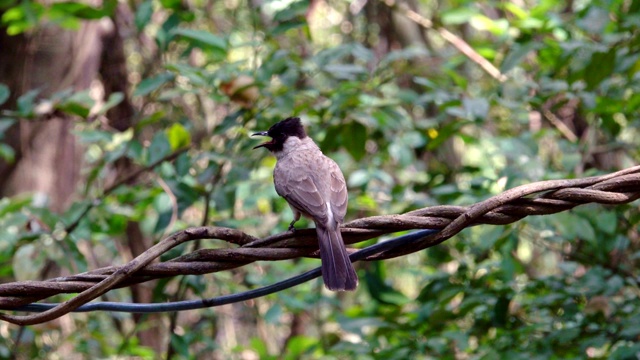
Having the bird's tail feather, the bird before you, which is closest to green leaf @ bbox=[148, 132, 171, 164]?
the bird

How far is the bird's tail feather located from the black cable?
0.45 feet

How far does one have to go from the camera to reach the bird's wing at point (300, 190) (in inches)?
119

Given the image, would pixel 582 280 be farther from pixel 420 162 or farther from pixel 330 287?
pixel 420 162

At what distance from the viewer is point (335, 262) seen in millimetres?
2432

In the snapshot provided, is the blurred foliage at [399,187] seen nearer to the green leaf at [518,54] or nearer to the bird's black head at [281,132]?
the green leaf at [518,54]

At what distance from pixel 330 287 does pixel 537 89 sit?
91.5 inches

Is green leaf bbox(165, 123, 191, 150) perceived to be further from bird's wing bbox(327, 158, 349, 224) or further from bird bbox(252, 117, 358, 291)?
bird's wing bbox(327, 158, 349, 224)

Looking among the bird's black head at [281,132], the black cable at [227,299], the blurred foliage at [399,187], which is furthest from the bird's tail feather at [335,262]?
the bird's black head at [281,132]

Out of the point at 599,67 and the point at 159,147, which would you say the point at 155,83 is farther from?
the point at 599,67

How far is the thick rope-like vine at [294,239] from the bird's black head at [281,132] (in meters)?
1.58

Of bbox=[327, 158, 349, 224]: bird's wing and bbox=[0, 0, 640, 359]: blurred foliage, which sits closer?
bbox=[327, 158, 349, 224]: bird's wing

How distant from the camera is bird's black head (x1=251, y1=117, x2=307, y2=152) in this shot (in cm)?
394

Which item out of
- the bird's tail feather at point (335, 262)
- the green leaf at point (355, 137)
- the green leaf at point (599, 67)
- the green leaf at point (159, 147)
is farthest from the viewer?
the green leaf at point (355, 137)

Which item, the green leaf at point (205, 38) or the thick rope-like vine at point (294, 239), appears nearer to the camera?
the thick rope-like vine at point (294, 239)
